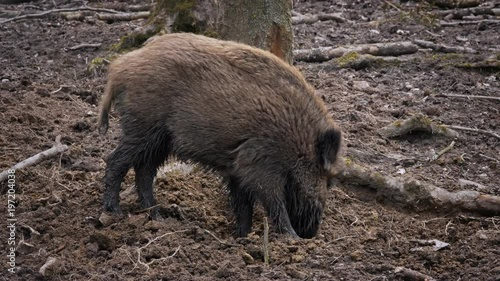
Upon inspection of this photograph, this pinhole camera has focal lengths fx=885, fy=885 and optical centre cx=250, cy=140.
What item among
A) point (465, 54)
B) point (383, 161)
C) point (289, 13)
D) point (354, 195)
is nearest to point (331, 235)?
point (354, 195)

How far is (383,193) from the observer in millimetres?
7156

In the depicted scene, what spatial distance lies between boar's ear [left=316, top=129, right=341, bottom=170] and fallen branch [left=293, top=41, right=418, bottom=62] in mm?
3860

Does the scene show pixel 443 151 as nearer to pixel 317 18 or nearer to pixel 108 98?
pixel 108 98

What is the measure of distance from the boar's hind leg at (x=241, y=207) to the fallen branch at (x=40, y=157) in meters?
1.67

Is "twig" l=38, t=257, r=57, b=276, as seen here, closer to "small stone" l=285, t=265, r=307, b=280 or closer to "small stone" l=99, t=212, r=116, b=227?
"small stone" l=99, t=212, r=116, b=227

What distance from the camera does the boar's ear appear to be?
20.6ft

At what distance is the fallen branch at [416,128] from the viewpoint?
26.8 feet

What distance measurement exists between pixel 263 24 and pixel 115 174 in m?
2.38

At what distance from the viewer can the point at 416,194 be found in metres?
7.02

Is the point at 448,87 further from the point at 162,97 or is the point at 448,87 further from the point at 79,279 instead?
the point at 79,279

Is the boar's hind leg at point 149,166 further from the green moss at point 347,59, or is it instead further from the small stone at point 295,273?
the green moss at point 347,59

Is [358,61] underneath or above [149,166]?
underneath

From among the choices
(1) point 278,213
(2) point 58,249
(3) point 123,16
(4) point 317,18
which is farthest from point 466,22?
(2) point 58,249

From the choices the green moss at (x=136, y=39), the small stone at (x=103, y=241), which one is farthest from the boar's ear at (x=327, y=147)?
the green moss at (x=136, y=39)
